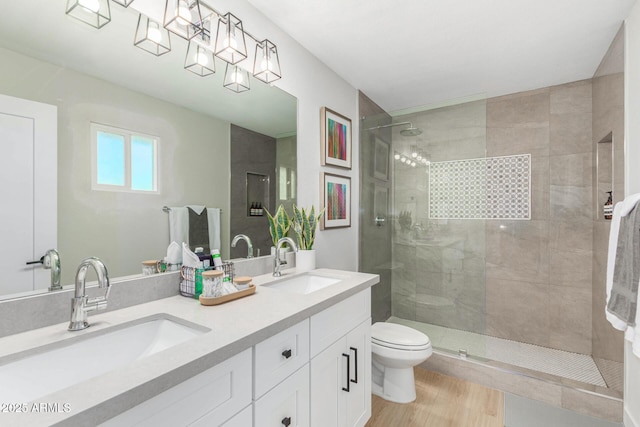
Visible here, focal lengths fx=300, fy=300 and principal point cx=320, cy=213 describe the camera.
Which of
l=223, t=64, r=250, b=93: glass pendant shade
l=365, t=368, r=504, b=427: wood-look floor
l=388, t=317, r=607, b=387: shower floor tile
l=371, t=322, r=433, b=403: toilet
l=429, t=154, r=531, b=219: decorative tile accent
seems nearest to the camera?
l=223, t=64, r=250, b=93: glass pendant shade

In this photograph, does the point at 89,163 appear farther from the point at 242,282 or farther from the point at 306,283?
the point at 306,283

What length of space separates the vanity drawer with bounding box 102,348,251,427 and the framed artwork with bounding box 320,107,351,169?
5.37 feet

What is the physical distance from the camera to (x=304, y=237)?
204cm

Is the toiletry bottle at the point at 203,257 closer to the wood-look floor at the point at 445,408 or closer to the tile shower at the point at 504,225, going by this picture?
the wood-look floor at the point at 445,408

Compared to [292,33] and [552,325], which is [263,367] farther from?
[552,325]

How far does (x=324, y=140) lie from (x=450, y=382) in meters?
2.10

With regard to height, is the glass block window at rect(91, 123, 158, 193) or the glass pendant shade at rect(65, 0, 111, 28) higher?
the glass pendant shade at rect(65, 0, 111, 28)

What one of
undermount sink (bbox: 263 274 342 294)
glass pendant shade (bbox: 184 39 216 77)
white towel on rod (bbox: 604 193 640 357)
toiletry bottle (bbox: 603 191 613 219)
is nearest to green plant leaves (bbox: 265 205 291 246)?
undermount sink (bbox: 263 274 342 294)

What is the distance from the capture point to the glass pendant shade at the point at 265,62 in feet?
5.74

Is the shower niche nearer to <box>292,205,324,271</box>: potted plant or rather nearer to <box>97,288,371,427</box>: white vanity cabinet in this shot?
<box>292,205,324,271</box>: potted plant

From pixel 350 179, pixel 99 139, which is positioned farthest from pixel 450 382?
pixel 99 139

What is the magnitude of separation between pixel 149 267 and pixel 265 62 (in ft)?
4.20

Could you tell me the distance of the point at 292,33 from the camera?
1967mm

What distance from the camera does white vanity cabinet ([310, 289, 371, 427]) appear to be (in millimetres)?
1291
